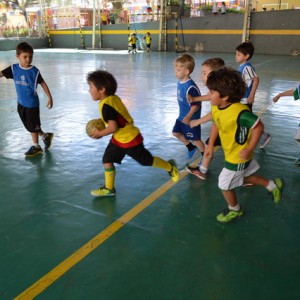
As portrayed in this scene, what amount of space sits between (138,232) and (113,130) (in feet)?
3.15

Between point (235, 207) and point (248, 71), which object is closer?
point (235, 207)

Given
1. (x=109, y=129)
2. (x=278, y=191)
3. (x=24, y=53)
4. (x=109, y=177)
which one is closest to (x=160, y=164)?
(x=109, y=177)

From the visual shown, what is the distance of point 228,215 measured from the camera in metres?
3.09

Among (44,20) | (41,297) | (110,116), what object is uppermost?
(44,20)

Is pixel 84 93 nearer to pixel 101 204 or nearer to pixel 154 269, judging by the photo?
pixel 101 204

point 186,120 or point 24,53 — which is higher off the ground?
point 24,53

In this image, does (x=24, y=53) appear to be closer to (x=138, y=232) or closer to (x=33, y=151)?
(x=33, y=151)

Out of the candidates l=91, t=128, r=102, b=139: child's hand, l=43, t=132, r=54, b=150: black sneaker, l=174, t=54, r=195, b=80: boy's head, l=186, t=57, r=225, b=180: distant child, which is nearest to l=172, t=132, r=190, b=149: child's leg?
l=186, t=57, r=225, b=180: distant child

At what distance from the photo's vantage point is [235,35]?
2319 centimetres

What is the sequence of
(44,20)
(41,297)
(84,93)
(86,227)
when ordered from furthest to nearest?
(44,20) < (84,93) < (86,227) < (41,297)

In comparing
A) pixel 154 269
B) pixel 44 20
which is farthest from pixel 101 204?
pixel 44 20

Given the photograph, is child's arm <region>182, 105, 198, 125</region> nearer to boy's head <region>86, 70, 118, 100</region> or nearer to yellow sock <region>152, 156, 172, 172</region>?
yellow sock <region>152, 156, 172, 172</region>

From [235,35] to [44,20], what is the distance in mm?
18139

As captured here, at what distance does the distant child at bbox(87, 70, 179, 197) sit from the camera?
3.12 m
